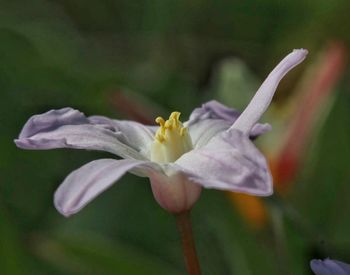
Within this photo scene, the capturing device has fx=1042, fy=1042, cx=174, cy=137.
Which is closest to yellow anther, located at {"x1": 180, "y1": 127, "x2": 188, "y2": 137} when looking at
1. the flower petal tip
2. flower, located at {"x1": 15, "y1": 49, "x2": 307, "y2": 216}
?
flower, located at {"x1": 15, "y1": 49, "x2": 307, "y2": 216}

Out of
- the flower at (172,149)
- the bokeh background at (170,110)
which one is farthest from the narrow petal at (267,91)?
the bokeh background at (170,110)

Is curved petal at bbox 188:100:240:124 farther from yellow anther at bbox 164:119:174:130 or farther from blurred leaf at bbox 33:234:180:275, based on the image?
blurred leaf at bbox 33:234:180:275

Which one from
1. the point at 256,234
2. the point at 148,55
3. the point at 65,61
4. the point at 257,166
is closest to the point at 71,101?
the point at 65,61

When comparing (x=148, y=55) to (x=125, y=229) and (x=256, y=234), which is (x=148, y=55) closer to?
(x=125, y=229)

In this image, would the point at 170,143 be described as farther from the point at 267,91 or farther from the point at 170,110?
the point at 170,110

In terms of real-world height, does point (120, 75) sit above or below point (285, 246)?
above

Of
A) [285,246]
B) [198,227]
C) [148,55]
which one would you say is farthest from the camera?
[148,55]

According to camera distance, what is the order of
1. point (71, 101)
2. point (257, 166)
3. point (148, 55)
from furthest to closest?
point (148, 55)
point (71, 101)
point (257, 166)
